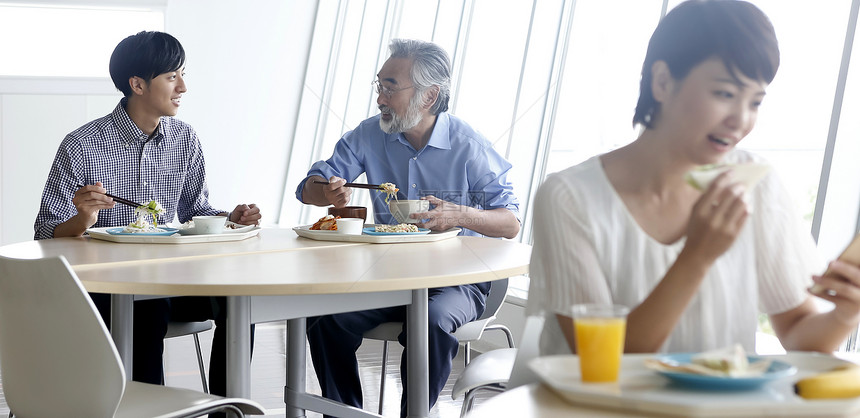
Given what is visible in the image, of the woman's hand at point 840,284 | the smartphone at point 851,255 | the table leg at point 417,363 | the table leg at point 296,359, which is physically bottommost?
the table leg at point 296,359

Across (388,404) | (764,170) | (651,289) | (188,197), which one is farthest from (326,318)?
(764,170)

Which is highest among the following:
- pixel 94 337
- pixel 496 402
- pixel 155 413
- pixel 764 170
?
pixel 764 170

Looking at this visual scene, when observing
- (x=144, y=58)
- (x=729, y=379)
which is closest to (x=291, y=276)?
(x=729, y=379)

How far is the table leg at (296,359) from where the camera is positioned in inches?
96.7

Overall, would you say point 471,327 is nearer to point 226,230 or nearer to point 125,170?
point 226,230

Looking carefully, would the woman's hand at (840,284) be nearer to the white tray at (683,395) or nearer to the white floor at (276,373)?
the white tray at (683,395)

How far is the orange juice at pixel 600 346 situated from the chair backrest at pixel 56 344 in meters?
0.98

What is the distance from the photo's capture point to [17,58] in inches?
249

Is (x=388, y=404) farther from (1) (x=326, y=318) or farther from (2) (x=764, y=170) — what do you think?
(2) (x=764, y=170)

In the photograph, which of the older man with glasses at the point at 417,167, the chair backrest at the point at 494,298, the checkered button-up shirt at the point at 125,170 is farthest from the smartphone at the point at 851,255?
the checkered button-up shirt at the point at 125,170

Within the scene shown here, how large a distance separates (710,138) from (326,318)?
5.28 ft

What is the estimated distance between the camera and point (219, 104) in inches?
276

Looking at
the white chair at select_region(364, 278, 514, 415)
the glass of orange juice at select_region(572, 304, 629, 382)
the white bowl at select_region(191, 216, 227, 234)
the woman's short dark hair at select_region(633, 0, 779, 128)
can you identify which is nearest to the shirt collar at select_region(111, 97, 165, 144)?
the white bowl at select_region(191, 216, 227, 234)

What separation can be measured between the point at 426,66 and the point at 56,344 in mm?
1617
